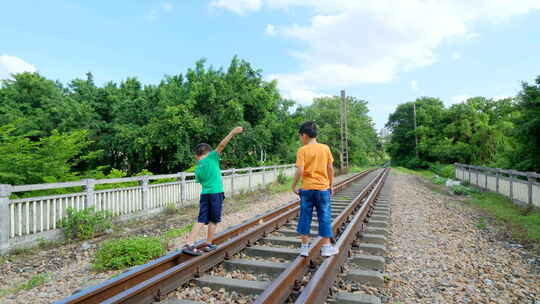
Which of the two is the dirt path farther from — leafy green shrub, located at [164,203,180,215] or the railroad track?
leafy green shrub, located at [164,203,180,215]

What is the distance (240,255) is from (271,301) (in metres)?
1.79

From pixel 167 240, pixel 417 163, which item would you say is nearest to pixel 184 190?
pixel 167 240

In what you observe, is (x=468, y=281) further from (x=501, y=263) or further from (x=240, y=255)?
(x=240, y=255)

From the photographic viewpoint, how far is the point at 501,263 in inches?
177

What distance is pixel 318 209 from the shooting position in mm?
3785

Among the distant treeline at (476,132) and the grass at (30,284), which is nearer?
the grass at (30,284)

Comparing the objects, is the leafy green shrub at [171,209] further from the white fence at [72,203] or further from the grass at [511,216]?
the grass at [511,216]

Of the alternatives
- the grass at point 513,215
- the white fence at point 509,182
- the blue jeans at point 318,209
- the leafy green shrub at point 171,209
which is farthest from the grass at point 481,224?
the leafy green shrub at point 171,209

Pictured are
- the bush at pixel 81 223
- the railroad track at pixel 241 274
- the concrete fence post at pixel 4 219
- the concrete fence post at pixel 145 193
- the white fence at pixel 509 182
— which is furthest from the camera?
the white fence at pixel 509 182

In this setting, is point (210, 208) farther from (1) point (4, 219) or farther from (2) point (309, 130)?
(1) point (4, 219)

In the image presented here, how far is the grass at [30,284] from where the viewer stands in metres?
3.68

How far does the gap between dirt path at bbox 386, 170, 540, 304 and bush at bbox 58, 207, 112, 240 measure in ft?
18.2

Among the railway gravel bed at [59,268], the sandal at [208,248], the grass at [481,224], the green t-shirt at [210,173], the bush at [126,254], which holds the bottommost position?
the grass at [481,224]

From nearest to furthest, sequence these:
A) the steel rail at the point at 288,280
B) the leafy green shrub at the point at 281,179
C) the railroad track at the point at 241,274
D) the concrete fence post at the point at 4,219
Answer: the steel rail at the point at 288,280 < the railroad track at the point at 241,274 < the concrete fence post at the point at 4,219 < the leafy green shrub at the point at 281,179
